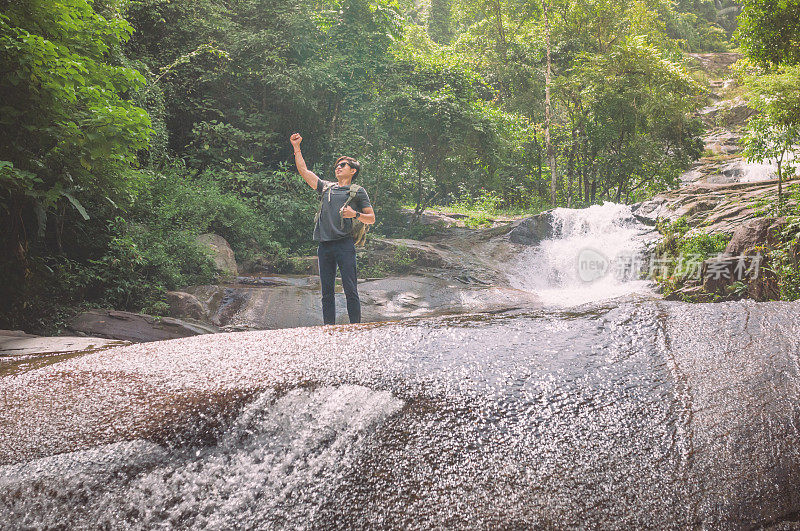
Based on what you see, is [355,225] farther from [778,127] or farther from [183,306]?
[778,127]

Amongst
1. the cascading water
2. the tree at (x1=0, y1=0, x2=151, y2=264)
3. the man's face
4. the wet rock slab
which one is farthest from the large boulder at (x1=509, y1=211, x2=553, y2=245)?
the wet rock slab

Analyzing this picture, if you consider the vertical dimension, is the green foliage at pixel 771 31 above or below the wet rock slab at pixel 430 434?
above

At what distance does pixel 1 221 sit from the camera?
479cm

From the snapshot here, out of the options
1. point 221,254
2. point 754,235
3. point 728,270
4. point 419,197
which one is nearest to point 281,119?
point 419,197

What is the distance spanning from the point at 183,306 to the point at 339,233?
3562 millimetres

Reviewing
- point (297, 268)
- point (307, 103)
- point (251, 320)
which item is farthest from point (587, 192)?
point (251, 320)

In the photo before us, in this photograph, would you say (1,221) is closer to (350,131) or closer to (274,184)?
(274,184)

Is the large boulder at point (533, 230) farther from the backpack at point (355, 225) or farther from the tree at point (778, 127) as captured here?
the backpack at point (355, 225)

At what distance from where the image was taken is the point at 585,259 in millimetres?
12281

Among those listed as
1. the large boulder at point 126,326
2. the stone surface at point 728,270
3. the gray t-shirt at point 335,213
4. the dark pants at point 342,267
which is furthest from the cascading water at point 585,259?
the large boulder at point 126,326

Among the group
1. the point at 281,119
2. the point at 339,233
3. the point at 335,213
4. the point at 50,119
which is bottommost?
the point at 339,233

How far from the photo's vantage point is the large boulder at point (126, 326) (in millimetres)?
5422

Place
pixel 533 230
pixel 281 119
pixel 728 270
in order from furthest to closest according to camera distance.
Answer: pixel 533 230 → pixel 281 119 → pixel 728 270

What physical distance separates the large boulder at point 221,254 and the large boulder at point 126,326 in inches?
115
